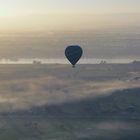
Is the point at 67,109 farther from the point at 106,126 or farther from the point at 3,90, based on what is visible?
the point at 3,90

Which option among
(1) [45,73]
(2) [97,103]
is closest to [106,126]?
(2) [97,103]

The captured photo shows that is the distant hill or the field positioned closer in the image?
the field

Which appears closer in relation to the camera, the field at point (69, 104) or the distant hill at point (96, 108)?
the field at point (69, 104)

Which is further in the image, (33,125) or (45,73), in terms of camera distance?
(45,73)

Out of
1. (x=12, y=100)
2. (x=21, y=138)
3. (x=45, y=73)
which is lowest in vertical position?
(x=21, y=138)

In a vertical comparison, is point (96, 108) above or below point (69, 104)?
below
